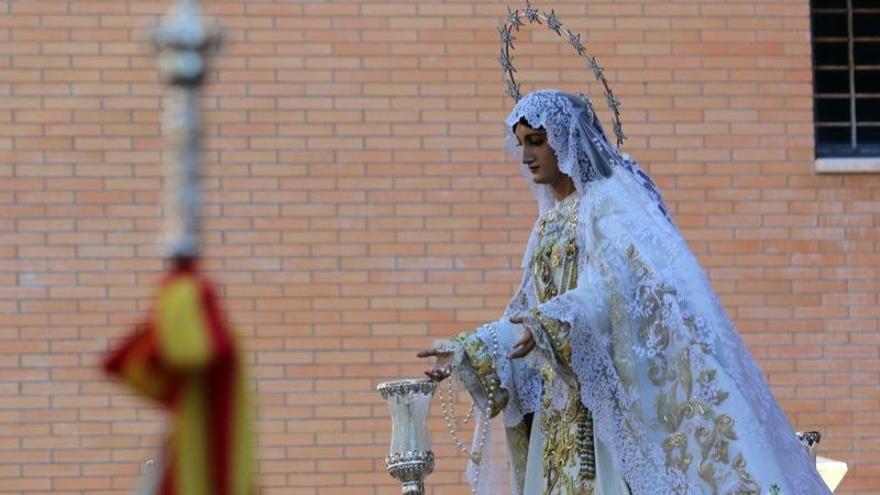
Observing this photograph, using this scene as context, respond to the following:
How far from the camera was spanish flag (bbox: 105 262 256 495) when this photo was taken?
144 inches

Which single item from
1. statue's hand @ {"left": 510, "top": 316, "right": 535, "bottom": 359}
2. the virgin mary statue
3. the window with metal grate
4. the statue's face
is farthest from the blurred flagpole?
the window with metal grate

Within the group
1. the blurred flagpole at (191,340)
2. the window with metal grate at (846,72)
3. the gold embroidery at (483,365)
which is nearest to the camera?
the blurred flagpole at (191,340)

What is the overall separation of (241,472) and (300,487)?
6636mm

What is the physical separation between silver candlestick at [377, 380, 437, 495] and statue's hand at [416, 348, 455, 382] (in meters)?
0.45

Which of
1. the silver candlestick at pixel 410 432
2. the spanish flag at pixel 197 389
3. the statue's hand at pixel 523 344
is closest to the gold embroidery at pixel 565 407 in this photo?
the statue's hand at pixel 523 344

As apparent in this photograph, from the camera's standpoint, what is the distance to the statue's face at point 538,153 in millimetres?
7957

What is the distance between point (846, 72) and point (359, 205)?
2.23 metres

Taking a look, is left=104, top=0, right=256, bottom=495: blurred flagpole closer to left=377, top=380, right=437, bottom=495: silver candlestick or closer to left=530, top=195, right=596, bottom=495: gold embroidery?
left=530, top=195, right=596, bottom=495: gold embroidery

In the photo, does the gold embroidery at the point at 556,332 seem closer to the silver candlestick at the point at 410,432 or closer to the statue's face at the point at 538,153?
the statue's face at the point at 538,153

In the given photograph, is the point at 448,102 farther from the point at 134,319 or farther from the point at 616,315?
the point at 616,315

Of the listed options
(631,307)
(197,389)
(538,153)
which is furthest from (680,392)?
(197,389)

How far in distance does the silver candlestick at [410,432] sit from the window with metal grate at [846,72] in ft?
10.0

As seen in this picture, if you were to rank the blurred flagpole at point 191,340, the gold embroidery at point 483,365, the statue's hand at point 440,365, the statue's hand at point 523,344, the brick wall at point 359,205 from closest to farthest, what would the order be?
the blurred flagpole at point 191,340
the statue's hand at point 523,344
the statue's hand at point 440,365
the gold embroidery at point 483,365
the brick wall at point 359,205

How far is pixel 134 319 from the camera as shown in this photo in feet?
33.9
